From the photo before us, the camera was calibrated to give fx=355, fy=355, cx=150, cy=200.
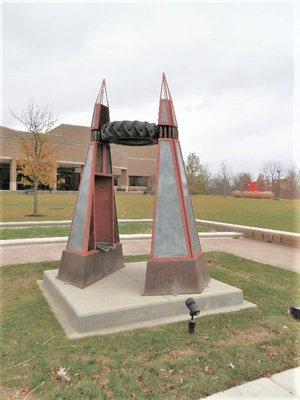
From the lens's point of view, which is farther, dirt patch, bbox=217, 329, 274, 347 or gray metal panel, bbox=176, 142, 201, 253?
gray metal panel, bbox=176, 142, 201, 253

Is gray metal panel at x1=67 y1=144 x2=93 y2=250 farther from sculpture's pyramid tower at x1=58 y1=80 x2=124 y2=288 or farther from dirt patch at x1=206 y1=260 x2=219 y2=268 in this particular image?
dirt patch at x1=206 y1=260 x2=219 y2=268

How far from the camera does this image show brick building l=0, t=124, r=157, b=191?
162 ft

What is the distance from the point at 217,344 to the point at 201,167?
5918cm

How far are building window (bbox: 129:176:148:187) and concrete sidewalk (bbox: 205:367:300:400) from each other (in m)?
67.7

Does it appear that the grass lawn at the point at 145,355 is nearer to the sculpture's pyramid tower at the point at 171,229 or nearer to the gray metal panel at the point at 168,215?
the sculpture's pyramid tower at the point at 171,229

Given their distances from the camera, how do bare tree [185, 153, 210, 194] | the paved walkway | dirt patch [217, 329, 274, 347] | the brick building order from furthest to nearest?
bare tree [185, 153, 210, 194] → the brick building → the paved walkway → dirt patch [217, 329, 274, 347]

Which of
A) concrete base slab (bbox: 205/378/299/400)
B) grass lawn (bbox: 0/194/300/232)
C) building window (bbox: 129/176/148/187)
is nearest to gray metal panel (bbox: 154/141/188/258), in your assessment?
concrete base slab (bbox: 205/378/299/400)

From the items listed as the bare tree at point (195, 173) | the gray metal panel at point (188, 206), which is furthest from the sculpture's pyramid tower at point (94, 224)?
the bare tree at point (195, 173)

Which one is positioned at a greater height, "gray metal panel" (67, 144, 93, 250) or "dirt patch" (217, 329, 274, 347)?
"gray metal panel" (67, 144, 93, 250)

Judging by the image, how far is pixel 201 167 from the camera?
205ft

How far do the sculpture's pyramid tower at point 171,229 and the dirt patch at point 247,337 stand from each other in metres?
1.02

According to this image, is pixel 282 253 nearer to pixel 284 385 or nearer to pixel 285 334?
pixel 285 334

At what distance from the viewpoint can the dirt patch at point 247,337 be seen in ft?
14.3

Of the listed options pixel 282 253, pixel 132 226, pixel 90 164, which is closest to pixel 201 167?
pixel 132 226
